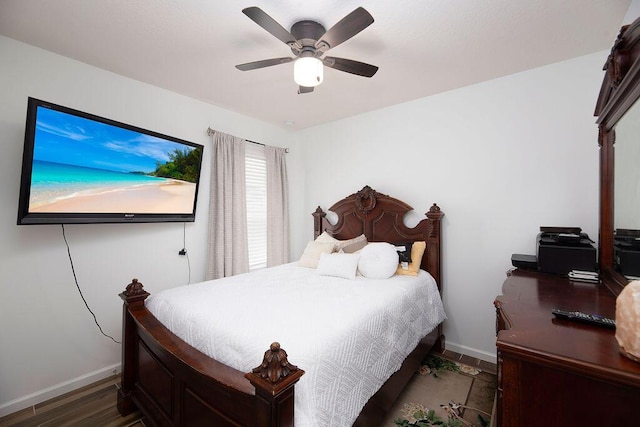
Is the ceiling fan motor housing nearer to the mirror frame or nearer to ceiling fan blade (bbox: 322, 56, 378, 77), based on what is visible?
ceiling fan blade (bbox: 322, 56, 378, 77)

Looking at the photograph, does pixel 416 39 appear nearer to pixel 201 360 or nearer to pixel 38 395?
pixel 201 360

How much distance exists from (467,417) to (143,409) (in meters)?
2.18

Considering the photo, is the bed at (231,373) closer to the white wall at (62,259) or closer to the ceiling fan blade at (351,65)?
the white wall at (62,259)

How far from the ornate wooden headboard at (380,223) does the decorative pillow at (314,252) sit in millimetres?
462

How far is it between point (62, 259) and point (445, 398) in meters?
3.25

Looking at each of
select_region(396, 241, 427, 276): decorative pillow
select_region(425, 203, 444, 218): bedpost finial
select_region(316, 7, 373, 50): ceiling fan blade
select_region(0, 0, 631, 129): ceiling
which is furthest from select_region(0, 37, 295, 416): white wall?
select_region(425, 203, 444, 218): bedpost finial

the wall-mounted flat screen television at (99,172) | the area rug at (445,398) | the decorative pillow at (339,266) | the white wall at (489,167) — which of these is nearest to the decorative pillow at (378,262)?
the decorative pillow at (339,266)

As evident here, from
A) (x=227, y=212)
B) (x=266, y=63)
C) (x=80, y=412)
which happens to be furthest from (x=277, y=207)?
(x=80, y=412)

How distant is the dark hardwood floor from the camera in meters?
1.91

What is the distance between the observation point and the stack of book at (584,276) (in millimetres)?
1704

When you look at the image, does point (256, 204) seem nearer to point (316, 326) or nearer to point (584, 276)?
point (316, 326)

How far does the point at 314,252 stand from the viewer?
3076mm

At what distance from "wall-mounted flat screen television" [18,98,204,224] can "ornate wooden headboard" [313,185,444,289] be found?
173 cm

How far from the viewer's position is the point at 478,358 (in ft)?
8.81
